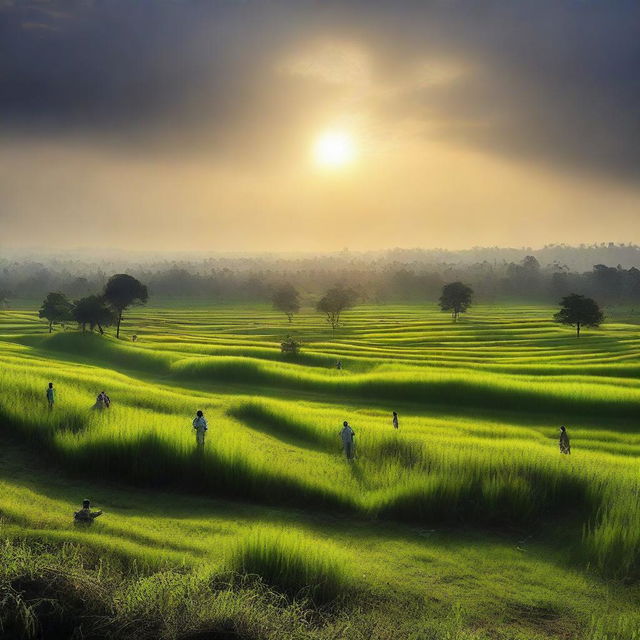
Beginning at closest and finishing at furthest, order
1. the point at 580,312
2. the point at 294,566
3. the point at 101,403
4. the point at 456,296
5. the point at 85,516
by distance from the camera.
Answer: the point at 294,566 → the point at 85,516 → the point at 101,403 → the point at 580,312 → the point at 456,296

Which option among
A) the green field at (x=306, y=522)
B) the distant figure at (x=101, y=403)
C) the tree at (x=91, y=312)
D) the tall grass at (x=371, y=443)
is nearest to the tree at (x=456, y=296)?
the tree at (x=91, y=312)

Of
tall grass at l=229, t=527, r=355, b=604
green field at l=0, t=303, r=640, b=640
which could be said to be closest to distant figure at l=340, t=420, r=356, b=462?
green field at l=0, t=303, r=640, b=640

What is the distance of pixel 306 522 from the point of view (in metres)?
16.4

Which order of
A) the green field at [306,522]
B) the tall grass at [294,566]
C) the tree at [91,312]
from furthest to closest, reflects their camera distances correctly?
the tree at [91,312] → the tall grass at [294,566] → the green field at [306,522]

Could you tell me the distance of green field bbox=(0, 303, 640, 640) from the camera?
418 inches

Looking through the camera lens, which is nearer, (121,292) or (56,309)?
(56,309)

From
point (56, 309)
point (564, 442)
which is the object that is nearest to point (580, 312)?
point (564, 442)

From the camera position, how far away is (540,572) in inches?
539

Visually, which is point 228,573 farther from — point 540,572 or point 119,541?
point 540,572

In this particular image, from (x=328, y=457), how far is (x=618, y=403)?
21816mm

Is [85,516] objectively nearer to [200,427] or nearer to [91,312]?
[200,427]

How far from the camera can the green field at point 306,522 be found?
34.8 ft

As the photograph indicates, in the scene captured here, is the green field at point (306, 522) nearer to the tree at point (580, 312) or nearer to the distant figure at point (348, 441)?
the distant figure at point (348, 441)

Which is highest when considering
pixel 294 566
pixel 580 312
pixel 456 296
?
pixel 456 296
